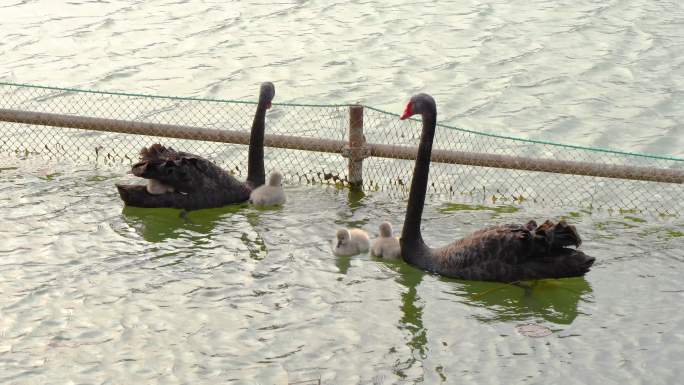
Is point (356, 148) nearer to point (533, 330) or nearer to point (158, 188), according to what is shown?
point (158, 188)

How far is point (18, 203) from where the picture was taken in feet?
28.3

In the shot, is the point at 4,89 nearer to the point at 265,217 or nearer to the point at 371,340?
the point at 265,217

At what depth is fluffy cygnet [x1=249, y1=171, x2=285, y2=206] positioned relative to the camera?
852cm

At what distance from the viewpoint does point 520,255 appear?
6883mm

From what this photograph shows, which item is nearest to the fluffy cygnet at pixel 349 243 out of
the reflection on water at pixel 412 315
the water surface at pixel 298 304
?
the water surface at pixel 298 304

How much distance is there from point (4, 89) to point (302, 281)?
729 cm

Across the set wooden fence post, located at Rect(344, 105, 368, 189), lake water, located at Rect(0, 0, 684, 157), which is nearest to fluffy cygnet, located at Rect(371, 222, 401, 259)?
wooden fence post, located at Rect(344, 105, 368, 189)

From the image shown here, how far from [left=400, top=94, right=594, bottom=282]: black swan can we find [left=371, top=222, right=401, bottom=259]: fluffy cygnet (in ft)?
0.35

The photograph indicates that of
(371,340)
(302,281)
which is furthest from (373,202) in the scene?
(371,340)

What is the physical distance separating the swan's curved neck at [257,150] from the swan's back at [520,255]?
226cm

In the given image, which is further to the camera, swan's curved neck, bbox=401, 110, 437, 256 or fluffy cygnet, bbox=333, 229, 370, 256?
fluffy cygnet, bbox=333, 229, 370, 256

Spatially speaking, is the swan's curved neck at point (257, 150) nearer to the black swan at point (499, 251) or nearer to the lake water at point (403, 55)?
the black swan at point (499, 251)

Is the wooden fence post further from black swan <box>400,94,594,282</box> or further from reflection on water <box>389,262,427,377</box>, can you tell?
reflection on water <box>389,262,427,377</box>

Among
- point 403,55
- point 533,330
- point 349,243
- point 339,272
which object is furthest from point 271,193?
point 403,55
